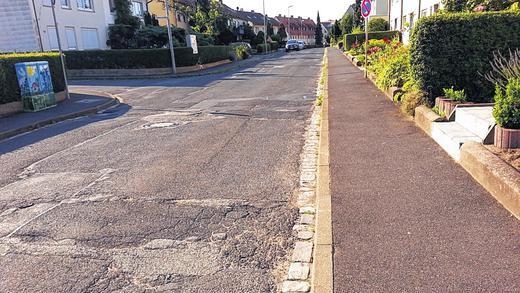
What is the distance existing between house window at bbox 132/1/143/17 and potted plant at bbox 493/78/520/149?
3779cm

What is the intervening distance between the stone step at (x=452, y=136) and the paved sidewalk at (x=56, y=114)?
377 inches

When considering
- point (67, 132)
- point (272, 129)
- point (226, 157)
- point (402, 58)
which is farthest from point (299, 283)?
point (402, 58)

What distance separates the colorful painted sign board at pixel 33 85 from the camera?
14.0 meters

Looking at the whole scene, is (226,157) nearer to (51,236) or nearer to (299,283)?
(51,236)

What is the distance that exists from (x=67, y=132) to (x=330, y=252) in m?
8.77

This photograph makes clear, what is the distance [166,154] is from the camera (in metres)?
7.54

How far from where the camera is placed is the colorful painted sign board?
14039mm

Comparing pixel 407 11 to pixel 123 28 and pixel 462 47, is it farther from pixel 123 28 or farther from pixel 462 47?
pixel 462 47

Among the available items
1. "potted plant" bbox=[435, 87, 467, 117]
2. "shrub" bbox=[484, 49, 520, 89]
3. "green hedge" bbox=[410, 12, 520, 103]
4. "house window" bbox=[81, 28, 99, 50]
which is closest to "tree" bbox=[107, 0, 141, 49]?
"house window" bbox=[81, 28, 99, 50]

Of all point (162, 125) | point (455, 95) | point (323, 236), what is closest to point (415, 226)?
point (323, 236)

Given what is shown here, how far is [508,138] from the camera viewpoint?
5105 mm

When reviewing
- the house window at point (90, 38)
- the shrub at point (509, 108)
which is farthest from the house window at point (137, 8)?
the shrub at point (509, 108)

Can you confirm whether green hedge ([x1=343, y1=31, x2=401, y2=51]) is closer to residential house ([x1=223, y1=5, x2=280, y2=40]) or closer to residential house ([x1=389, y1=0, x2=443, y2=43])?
residential house ([x1=389, y1=0, x2=443, y2=43])

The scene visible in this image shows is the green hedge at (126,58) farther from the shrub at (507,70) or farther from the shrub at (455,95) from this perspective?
the shrub at (507,70)
